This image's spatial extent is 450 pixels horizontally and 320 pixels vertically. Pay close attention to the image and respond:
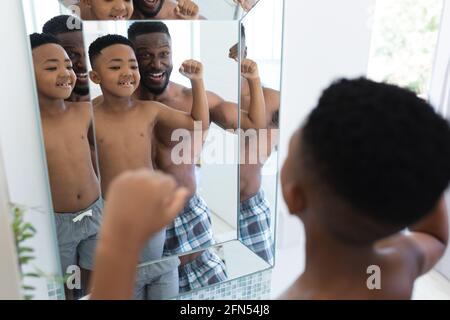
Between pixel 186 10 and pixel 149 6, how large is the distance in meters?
0.12

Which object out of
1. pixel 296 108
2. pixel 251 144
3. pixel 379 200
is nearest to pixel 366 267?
pixel 379 200


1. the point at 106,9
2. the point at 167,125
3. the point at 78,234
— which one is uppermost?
the point at 106,9

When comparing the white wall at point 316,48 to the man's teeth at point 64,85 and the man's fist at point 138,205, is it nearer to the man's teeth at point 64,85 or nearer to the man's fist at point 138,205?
the man's teeth at point 64,85

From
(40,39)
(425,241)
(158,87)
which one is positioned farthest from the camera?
(158,87)

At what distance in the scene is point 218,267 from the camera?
A: 1.48 m

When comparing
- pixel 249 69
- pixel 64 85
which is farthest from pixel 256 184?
pixel 64 85

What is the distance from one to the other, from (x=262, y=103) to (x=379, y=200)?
993 millimetres

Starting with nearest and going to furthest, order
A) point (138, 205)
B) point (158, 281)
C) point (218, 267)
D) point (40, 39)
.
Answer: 1. point (138, 205)
2. point (40, 39)
3. point (158, 281)
4. point (218, 267)

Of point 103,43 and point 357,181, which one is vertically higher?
point 103,43

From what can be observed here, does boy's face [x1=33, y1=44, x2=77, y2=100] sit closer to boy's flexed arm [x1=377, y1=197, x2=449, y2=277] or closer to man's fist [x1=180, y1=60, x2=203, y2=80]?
man's fist [x1=180, y1=60, x2=203, y2=80]

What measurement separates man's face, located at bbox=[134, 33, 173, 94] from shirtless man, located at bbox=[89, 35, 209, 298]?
0.02 meters

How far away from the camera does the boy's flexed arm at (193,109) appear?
1226 mm

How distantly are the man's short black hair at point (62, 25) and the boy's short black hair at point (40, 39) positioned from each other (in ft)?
0.04

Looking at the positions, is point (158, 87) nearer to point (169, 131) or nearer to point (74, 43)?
point (169, 131)
